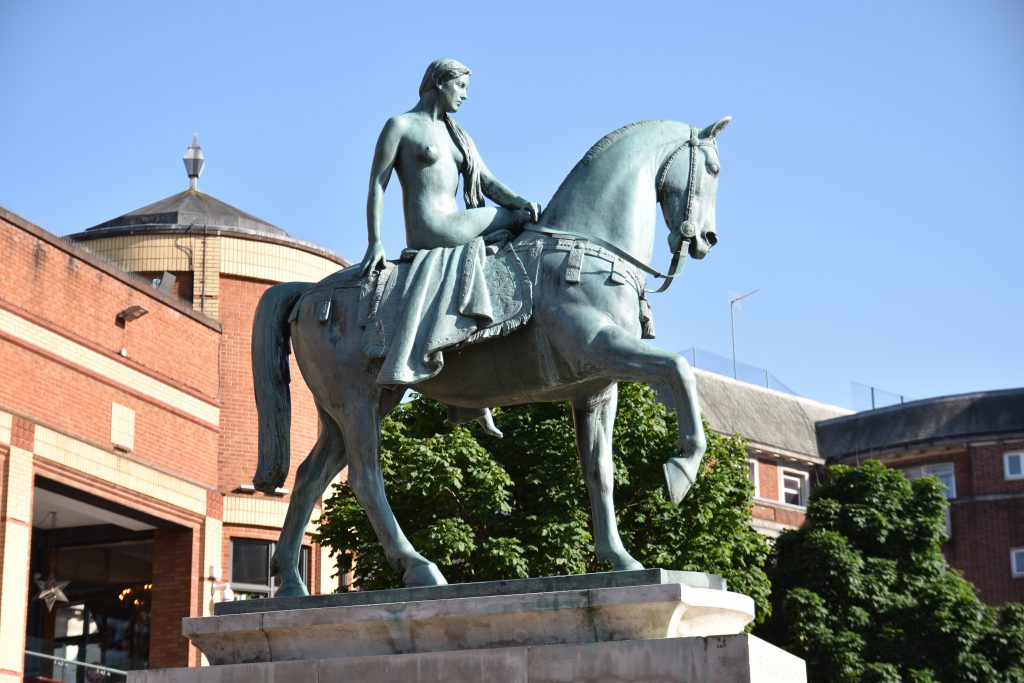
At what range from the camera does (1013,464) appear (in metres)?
60.2

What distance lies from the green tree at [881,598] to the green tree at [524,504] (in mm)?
8903

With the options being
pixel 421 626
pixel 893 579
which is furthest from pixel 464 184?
pixel 893 579

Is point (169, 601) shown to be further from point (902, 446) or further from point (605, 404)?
point (902, 446)

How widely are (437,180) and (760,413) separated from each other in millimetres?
51576

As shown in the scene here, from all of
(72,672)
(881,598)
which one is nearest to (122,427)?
(72,672)

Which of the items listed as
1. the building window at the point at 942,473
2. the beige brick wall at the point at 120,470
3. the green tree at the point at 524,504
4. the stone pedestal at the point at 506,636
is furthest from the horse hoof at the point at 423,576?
the building window at the point at 942,473

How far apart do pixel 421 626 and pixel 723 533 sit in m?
21.0

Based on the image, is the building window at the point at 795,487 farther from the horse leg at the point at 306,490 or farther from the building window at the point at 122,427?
the horse leg at the point at 306,490

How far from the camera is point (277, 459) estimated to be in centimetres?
1116

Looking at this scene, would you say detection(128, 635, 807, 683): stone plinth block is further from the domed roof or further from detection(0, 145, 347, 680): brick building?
the domed roof

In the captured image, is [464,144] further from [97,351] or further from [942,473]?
[942,473]

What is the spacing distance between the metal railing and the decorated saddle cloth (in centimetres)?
1964

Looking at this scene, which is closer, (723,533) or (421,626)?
(421,626)

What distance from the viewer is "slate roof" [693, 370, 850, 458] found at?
5894 centimetres
